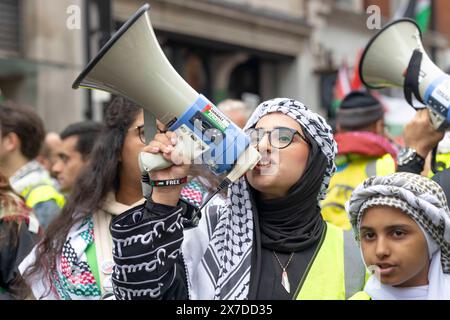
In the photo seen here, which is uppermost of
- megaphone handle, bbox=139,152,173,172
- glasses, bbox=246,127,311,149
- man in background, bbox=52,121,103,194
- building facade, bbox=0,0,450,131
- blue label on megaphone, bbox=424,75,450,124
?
building facade, bbox=0,0,450,131

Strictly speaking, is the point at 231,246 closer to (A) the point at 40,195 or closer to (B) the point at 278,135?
(B) the point at 278,135

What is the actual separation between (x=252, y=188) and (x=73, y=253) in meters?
0.87

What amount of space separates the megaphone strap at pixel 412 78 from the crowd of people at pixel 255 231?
173 mm

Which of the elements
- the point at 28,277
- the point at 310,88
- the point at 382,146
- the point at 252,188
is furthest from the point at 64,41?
the point at 252,188

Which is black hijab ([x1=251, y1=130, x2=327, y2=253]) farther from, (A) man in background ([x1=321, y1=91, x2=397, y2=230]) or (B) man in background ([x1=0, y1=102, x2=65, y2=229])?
(B) man in background ([x1=0, y1=102, x2=65, y2=229])

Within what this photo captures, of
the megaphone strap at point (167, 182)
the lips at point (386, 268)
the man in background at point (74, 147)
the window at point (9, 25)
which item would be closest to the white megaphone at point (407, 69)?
the lips at point (386, 268)

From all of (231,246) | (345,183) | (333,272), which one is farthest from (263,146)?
(345,183)

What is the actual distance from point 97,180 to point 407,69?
50.8 inches

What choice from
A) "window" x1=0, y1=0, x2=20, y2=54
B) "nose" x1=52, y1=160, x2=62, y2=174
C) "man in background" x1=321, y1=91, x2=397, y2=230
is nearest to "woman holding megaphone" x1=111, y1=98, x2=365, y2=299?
"man in background" x1=321, y1=91, x2=397, y2=230

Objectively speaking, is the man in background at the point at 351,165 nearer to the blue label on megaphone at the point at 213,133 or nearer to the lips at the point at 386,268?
the lips at the point at 386,268

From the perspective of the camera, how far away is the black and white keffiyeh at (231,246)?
242 cm

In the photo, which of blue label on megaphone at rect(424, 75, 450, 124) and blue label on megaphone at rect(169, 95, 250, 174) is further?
blue label on megaphone at rect(424, 75, 450, 124)

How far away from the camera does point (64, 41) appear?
34.6ft

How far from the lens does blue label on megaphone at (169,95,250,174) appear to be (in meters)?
2.27
